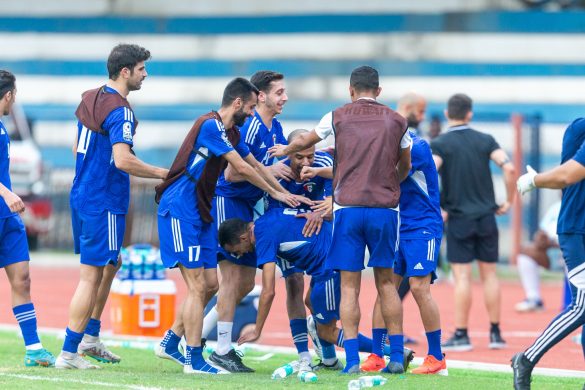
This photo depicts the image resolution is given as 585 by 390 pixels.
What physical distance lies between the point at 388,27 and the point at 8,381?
23.0 metres

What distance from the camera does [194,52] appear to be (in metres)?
32.2

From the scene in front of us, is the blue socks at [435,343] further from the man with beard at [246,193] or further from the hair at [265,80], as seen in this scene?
the hair at [265,80]

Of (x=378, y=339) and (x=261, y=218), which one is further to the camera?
(x=378, y=339)

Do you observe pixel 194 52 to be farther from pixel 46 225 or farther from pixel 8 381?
pixel 8 381

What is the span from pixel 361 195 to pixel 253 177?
90cm

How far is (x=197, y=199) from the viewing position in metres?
9.89

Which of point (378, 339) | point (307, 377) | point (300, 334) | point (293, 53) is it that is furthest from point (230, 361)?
point (293, 53)

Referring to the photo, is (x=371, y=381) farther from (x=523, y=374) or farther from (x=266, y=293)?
(x=266, y=293)

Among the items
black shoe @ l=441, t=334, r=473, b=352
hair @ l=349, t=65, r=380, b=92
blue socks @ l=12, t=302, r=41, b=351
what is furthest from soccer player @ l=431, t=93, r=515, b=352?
blue socks @ l=12, t=302, r=41, b=351

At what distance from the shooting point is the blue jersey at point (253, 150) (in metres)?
10.7

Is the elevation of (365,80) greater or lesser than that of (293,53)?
lesser

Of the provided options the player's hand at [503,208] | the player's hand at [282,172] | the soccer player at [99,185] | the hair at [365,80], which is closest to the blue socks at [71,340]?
the soccer player at [99,185]

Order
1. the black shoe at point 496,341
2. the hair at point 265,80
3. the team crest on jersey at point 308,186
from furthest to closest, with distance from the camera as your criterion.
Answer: the black shoe at point 496,341 → the hair at point 265,80 → the team crest on jersey at point 308,186

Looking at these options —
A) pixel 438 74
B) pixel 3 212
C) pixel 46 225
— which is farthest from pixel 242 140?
pixel 438 74
